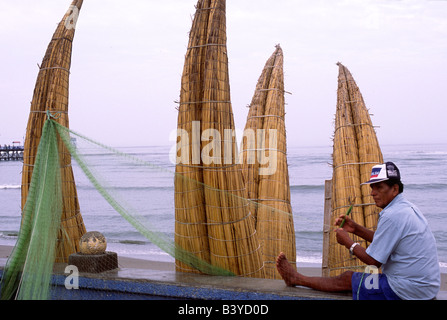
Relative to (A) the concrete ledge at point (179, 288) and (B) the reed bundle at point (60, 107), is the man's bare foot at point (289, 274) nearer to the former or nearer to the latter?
(A) the concrete ledge at point (179, 288)

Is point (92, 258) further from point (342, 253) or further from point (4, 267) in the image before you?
point (342, 253)

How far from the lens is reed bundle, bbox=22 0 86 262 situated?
4.83 metres

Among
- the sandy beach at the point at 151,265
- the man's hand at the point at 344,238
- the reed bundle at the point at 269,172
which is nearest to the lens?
the man's hand at the point at 344,238

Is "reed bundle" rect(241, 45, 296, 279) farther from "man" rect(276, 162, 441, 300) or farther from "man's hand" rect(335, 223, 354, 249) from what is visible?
"man" rect(276, 162, 441, 300)

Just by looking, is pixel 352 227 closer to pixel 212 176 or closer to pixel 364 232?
pixel 364 232

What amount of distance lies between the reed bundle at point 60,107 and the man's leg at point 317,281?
240 centimetres

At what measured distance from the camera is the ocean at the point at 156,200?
4.09m

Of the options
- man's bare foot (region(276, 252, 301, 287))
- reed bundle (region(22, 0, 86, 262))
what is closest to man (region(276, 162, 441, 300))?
man's bare foot (region(276, 252, 301, 287))

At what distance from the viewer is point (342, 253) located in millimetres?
5457

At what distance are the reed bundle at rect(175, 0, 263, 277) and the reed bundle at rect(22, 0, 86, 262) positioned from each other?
132cm

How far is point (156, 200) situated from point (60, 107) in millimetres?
10014

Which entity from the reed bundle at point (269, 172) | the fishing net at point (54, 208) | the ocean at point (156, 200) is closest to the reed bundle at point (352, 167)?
the ocean at point (156, 200)
